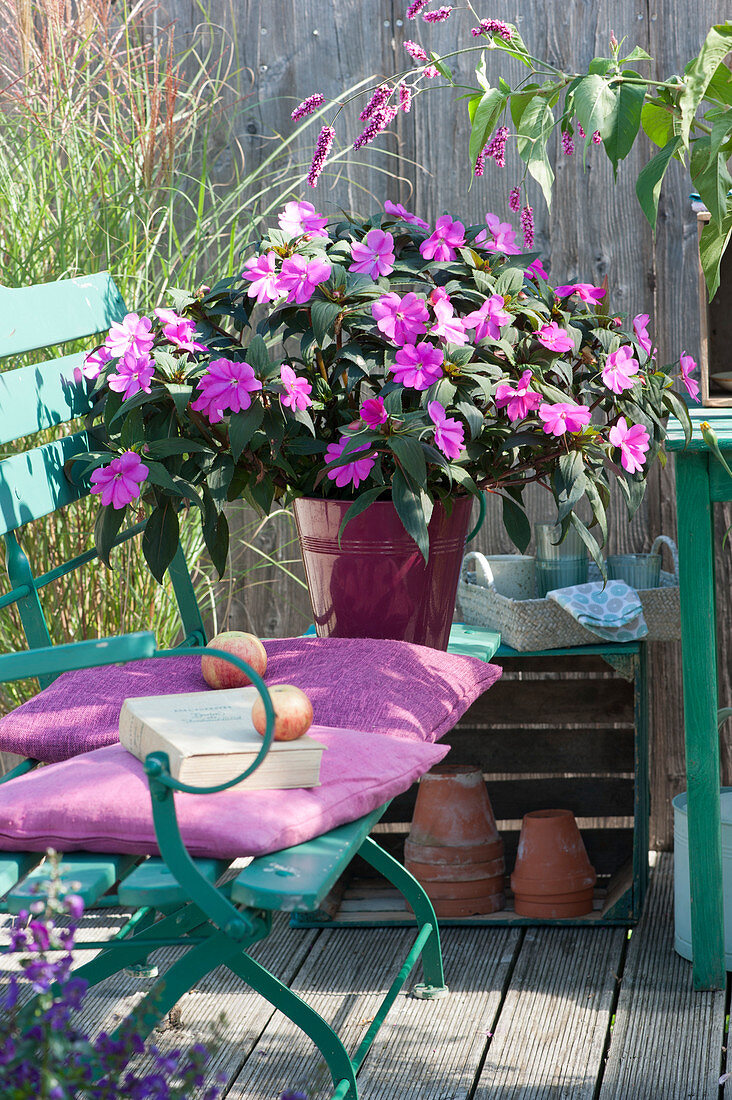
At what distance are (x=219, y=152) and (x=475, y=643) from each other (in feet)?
3.94

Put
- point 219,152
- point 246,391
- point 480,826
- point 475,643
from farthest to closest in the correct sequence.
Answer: point 219,152, point 480,826, point 475,643, point 246,391

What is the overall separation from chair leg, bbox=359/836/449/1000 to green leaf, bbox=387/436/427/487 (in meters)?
0.52

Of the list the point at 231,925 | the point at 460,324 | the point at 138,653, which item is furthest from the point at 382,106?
the point at 231,925

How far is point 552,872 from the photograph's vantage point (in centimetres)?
214

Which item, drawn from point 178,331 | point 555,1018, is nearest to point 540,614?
point 555,1018

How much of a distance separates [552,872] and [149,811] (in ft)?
4.19

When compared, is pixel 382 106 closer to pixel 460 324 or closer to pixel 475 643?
pixel 460 324

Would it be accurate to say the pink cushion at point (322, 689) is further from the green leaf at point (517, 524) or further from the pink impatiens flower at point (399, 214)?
the pink impatiens flower at point (399, 214)

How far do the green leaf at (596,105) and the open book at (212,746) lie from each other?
70 centimetres

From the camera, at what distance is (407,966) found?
1.63 meters

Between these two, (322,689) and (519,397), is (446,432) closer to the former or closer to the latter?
(519,397)

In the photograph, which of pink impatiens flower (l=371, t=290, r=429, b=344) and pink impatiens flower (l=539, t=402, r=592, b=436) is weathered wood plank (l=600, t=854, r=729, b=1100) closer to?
pink impatiens flower (l=539, t=402, r=592, b=436)

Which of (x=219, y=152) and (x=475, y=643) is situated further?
(x=219, y=152)

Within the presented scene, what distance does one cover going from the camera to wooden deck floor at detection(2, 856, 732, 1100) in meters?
1.66
